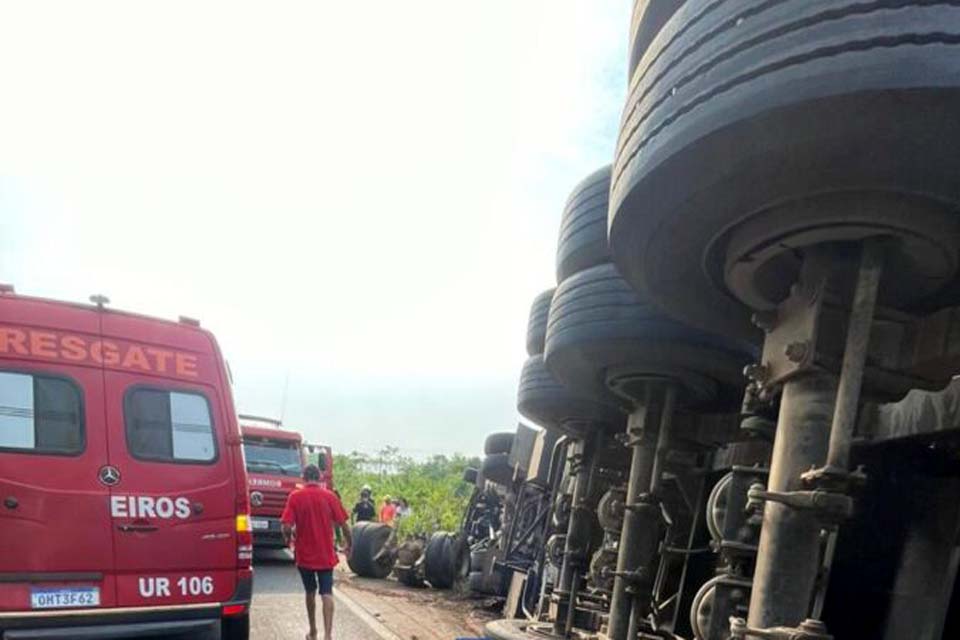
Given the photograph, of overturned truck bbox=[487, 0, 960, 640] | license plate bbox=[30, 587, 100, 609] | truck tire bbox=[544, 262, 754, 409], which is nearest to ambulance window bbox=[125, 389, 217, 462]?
license plate bbox=[30, 587, 100, 609]

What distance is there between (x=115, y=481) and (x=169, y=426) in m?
0.46

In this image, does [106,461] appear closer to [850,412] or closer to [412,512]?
[850,412]

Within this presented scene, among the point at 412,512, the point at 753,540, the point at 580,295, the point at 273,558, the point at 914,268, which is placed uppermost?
the point at 914,268

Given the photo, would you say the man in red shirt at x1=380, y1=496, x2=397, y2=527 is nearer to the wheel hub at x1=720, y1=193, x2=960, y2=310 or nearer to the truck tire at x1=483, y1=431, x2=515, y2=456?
the truck tire at x1=483, y1=431, x2=515, y2=456

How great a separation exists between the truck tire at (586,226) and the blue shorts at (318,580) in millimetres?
3791

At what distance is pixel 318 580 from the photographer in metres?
6.75

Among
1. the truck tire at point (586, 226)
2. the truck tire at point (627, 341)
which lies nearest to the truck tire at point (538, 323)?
the truck tire at point (586, 226)

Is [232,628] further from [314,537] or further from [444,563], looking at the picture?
[444,563]

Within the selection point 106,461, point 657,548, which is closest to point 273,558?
point 106,461

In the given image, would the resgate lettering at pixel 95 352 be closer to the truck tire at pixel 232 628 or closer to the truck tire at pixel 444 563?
the truck tire at pixel 232 628

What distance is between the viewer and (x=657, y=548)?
4.33m

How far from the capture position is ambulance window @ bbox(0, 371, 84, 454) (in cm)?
455

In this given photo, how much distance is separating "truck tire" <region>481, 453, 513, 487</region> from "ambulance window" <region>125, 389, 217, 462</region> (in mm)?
6217

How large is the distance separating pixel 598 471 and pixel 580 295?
6.63 ft
